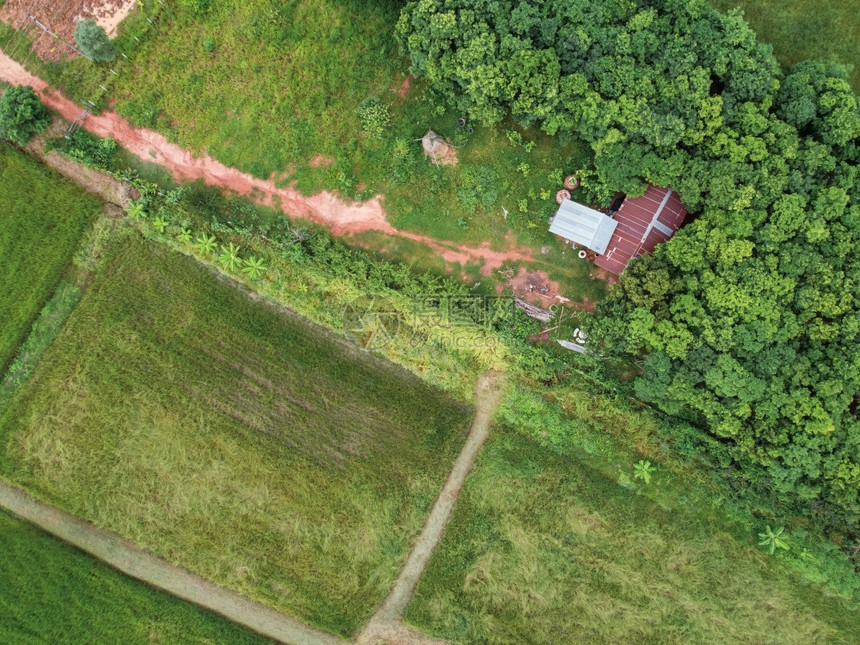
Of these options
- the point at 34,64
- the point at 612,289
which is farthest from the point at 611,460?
the point at 34,64

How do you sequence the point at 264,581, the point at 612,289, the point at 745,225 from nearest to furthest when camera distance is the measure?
the point at 745,225 < the point at 612,289 < the point at 264,581

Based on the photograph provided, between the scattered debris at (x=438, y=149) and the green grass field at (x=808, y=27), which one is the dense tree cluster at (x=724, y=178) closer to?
the scattered debris at (x=438, y=149)

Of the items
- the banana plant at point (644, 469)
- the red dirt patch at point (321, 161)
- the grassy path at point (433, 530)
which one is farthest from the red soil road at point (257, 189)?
the banana plant at point (644, 469)

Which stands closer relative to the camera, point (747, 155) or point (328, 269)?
point (747, 155)

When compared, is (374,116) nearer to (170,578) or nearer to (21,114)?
(21,114)

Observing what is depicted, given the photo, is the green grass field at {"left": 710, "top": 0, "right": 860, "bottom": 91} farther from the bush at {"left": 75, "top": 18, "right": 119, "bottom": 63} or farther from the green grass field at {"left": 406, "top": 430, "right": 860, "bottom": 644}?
the bush at {"left": 75, "top": 18, "right": 119, "bottom": 63}

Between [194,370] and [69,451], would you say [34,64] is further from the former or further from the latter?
[69,451]

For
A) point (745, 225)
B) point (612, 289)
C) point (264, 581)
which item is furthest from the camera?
point (264, 581)

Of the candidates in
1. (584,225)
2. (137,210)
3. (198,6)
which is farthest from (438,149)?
(137,210)
